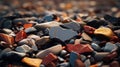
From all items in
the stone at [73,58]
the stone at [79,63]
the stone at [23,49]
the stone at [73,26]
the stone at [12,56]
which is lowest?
the stone at [79,63]

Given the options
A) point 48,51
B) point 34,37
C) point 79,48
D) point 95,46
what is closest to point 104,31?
point 95,46

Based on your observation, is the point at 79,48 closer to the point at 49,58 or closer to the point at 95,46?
the point at 95,46

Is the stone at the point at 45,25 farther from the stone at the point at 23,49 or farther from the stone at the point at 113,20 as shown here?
the stone at the point at 113,20

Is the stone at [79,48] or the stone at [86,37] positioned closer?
the stone at [79,48]

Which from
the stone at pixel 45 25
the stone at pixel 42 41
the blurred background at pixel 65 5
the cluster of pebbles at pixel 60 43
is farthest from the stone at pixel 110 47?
the blurred background at pixel 65 5

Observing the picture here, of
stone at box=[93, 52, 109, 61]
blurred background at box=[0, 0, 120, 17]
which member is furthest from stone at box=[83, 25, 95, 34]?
blurred background at box=[0, 0, 120, 17]

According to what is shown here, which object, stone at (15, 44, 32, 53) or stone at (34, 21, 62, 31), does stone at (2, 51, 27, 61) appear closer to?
stone at (15, 44, 32, 53)
